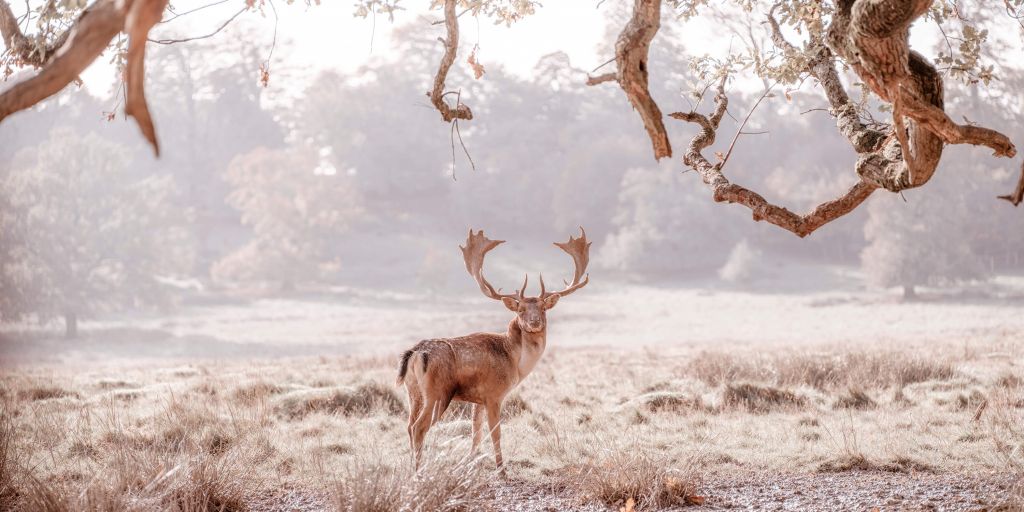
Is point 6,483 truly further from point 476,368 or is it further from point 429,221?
point 429,221

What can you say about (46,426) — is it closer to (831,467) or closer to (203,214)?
(831,467)

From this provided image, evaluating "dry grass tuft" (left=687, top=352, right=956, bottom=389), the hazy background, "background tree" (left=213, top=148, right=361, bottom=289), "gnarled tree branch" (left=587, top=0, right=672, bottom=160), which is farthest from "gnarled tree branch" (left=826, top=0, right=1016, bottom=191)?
"background tree" (left=213, top=148, right=361, bottom=289)

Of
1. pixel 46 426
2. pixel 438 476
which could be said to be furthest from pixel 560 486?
pixel 46 426

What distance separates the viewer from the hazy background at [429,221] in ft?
144

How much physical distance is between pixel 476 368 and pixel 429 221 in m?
61.8

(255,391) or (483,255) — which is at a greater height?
(483,255)

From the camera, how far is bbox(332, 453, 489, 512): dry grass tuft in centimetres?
533

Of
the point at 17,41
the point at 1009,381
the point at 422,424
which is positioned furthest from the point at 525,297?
the point at 1009,381

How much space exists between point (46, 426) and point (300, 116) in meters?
63.0

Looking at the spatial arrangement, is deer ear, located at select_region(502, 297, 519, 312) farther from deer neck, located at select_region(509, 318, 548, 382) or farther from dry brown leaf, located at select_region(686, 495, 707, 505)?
dry brown leaf, located at select_region(686, 495, 707, 505)

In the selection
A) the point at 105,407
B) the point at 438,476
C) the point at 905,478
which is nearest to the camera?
the point at 438,476

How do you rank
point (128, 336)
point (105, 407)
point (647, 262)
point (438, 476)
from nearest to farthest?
point (438, 476) < point (105, 407) < point (128, 336) < point (647, 262)

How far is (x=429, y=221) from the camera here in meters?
69.1

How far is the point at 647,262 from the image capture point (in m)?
57.3
